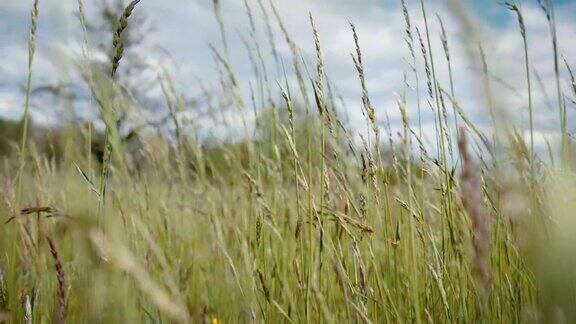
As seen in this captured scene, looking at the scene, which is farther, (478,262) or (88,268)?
(88,268)

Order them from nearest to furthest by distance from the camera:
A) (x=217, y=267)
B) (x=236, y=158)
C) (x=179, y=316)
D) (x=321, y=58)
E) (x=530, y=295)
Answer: (x=179, y=316), (x=321, y=58), (x=530, y=295), (x=217, y=267), (x=236, y=158)

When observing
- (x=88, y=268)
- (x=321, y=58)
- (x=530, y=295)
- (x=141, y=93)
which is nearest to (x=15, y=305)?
(x=88, y=268)

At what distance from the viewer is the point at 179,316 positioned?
1.82ft

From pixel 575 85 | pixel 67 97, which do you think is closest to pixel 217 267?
pixel 67 97

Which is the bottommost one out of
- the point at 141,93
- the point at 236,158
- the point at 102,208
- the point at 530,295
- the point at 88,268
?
the point at 530,295

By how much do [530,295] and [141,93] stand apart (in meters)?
19.6

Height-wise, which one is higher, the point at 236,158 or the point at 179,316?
the point at 236,158

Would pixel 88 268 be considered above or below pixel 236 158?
below

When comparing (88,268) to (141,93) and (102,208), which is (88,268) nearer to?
(102,208)

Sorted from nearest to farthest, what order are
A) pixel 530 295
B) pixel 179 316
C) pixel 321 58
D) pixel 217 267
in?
pixel 179 316 → pixel 321 58 → pixel 530 295 → pixel 217 267

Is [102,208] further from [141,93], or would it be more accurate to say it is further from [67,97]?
[141,93]

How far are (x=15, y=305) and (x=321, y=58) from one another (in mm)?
1125

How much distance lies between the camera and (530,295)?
125 cm

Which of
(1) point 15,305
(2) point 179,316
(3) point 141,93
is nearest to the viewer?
(2) point 179,316
